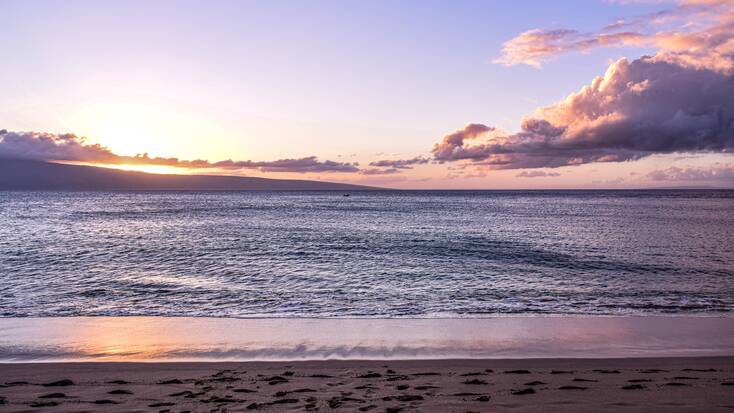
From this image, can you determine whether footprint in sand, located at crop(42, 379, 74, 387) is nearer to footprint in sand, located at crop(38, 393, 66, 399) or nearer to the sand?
the sand

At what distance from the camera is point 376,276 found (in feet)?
88.1

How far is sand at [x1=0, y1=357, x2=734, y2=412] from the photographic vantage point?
867cm

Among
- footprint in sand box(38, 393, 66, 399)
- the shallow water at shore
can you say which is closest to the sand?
footprint in sand box(38, 393, 66, 399)

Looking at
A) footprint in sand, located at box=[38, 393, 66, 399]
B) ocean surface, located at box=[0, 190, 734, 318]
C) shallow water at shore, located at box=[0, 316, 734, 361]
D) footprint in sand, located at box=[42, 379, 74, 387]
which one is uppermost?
footprint in sand, located at box=[38, 393, 66, 399]

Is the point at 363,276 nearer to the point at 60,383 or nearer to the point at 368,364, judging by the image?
the point at 368,364

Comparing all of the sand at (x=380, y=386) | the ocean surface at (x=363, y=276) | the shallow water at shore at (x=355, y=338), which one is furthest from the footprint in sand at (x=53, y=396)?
the ocean surface at (x=363, y=276)

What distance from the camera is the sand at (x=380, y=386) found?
8.67 m

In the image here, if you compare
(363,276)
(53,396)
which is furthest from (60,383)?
(363,276)

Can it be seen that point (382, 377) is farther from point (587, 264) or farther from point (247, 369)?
point (587, 264)

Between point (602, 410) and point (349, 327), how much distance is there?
901 centimetres

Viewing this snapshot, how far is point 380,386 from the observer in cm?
985

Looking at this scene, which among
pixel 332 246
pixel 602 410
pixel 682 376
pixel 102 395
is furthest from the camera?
pixel 332 246

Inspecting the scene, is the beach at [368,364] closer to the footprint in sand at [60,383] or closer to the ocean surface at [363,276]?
the footprint in sand at [60,383]

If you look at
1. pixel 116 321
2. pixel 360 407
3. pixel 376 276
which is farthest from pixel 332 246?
pixel 360 407
